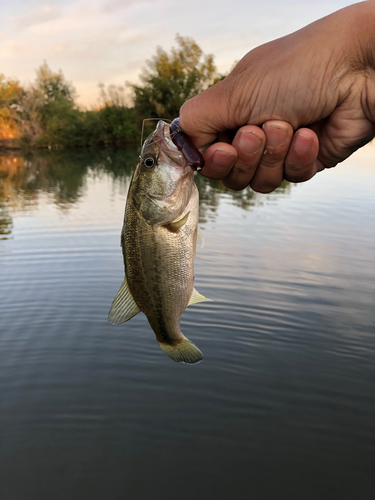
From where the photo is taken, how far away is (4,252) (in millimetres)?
12680

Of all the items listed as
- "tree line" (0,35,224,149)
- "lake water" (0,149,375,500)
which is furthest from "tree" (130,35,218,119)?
"lake water" (0,149,375,500)

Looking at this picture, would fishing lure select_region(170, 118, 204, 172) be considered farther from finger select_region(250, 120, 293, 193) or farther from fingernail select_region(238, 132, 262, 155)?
finger select_region(250, 120, 293, 193)

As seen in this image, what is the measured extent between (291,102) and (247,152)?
411 mm

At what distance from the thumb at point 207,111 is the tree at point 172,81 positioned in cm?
6561

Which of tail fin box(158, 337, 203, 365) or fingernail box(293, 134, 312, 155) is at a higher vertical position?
fingernail box(293, 134, 312, 155)

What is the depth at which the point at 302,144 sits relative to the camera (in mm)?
2955

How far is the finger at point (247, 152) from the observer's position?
290cm

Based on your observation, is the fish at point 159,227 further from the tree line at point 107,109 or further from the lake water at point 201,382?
the tree line at point 107,109

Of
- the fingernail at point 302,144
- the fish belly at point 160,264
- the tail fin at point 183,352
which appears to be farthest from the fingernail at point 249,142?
the tail fin at point 183,352

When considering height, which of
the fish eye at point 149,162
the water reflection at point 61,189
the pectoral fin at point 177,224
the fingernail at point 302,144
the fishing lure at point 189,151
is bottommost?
the water reflection at point 61,189

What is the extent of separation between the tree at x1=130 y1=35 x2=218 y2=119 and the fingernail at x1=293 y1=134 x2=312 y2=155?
65.6 metres

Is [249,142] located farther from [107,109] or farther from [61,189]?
[107,109]

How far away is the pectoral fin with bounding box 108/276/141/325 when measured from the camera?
8.70 ft

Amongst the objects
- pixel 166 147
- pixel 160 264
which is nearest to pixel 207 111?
pixel 166 147
